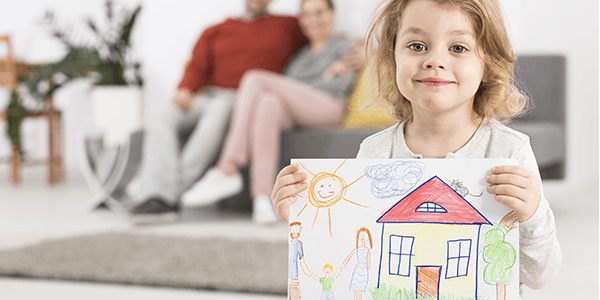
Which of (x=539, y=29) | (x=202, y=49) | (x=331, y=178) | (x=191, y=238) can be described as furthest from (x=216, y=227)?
(x=539, y=29)

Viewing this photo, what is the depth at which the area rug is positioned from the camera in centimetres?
118

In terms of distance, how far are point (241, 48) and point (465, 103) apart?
69.0 inches

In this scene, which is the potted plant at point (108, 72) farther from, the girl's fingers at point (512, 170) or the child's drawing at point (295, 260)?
the girl's fingers at point (512, 170)

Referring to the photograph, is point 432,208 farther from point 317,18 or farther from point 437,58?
point 317,18

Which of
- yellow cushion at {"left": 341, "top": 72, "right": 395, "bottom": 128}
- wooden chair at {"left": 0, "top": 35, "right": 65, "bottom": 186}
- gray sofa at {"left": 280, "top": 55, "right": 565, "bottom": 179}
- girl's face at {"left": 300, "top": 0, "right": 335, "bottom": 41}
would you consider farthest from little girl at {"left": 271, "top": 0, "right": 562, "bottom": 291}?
wooden chair at {"left": 0, "top": 35, "right": 65, "bottom": 186}

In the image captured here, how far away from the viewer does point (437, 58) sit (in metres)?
0.47

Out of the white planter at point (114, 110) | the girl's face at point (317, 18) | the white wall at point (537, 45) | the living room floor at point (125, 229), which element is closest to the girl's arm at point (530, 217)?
the living room floor at point (125, 229)

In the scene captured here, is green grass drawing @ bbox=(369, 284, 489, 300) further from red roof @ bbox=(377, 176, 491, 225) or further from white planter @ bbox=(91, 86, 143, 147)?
white planter @ bbox=(91, 86, 143, 147)

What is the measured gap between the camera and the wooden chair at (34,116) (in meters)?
3.02

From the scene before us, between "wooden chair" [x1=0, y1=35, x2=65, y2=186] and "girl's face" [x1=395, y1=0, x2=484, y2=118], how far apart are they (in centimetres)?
288

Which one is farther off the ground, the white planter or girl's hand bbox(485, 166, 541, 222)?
the white planter

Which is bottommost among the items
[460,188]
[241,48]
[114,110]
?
[460,188]

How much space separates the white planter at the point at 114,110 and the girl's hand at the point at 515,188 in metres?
2.13

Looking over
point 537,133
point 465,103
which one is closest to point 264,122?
point 537,133
